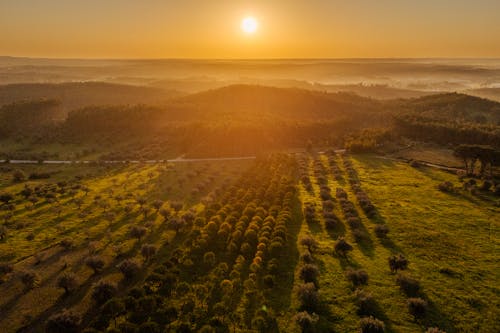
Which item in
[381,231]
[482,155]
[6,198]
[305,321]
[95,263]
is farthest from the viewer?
[482,155]

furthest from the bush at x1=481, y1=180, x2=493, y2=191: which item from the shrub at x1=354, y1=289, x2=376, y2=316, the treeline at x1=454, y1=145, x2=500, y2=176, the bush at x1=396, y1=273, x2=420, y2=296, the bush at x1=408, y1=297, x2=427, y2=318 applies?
the shrub at x1=354, y1=289, x2=376, y2=316

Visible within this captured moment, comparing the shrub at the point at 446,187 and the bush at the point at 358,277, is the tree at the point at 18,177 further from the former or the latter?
the shrub at the point at 446,187

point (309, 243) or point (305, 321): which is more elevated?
point (309, 243)

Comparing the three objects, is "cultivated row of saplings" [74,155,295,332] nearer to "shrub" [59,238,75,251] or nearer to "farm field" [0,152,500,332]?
"farm field" [0,152,500,332]

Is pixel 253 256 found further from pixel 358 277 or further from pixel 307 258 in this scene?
pixel 358 277

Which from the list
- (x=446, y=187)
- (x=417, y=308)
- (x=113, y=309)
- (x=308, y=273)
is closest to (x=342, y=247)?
(x=308, y=273)
